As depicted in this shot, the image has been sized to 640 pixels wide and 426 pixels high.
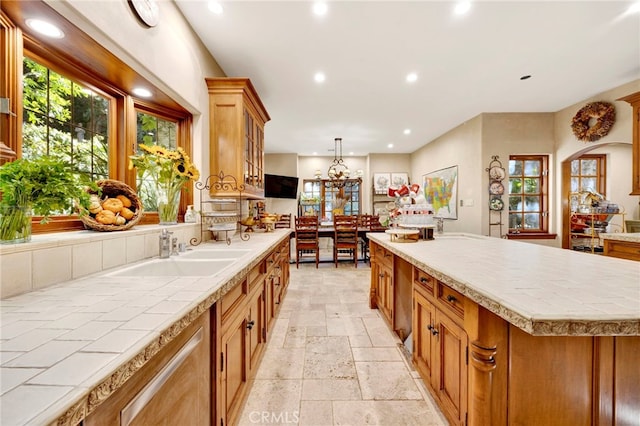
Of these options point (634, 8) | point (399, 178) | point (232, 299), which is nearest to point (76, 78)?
point (232, 299)

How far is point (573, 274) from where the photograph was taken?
42.9 inches

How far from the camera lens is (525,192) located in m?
4.59

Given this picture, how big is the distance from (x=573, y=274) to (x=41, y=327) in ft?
6.11

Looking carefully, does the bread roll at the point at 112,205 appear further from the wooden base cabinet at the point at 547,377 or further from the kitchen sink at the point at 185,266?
the wooden base cabinet at the point at 547,377

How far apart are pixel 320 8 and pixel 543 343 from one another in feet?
8.54

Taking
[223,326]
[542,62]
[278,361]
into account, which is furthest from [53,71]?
[542,62]

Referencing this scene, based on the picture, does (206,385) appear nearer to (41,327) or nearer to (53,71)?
(41,327)

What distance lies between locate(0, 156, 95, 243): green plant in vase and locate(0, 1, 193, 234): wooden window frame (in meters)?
0.36

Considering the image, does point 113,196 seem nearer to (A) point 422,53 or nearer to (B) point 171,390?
(B) point 171,390

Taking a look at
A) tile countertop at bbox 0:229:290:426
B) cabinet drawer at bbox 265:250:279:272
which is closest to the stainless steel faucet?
tile countertop at bbox 0:229:290:426

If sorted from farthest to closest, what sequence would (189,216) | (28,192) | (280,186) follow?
(280,186) < (189,216) < (28,192)

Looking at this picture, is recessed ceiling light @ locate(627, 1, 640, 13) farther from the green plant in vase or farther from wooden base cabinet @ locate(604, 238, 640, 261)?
the green plant in vase

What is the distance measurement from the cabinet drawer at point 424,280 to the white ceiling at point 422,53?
84.6 inches

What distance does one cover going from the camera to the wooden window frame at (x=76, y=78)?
3.61ft
